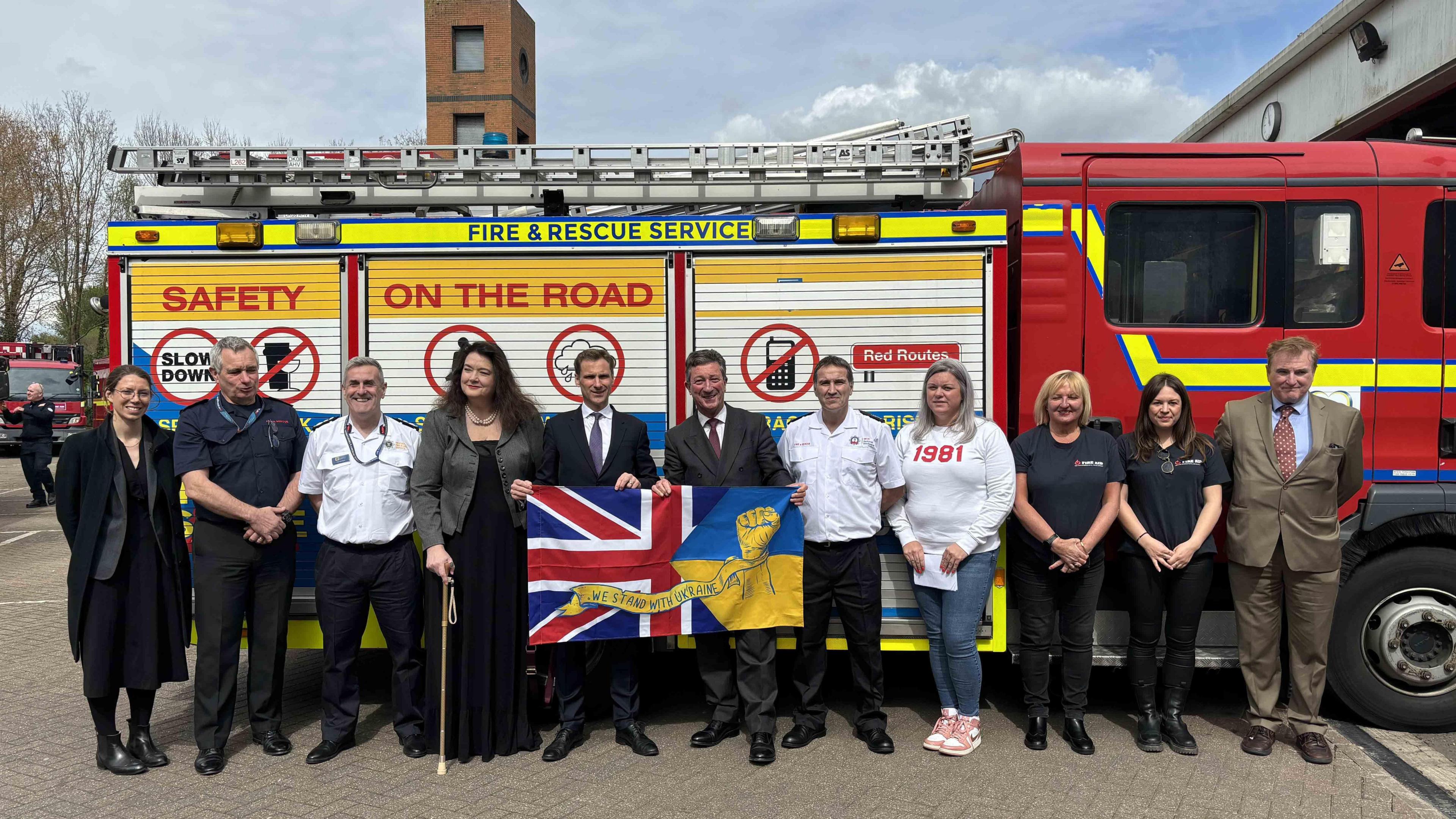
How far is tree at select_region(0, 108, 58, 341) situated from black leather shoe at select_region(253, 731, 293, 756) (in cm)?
3594

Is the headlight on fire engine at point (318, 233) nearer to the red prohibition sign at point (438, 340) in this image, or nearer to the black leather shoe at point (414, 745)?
the red prohibition sign at point (438, 340)

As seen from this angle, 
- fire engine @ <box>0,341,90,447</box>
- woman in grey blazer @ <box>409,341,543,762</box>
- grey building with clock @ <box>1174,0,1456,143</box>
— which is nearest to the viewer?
woman in grey blazer @ <box>409,341,543,762</box>

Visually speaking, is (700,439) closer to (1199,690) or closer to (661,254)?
(661,254)

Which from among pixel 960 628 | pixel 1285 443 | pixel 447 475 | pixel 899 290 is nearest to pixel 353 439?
pixel 447 475

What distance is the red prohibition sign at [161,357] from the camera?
16.9ft

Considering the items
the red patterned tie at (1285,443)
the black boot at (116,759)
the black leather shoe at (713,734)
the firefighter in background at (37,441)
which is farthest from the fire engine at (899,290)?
the firefighter in background at (37,441)

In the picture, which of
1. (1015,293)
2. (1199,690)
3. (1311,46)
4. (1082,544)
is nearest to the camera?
(1082,544)

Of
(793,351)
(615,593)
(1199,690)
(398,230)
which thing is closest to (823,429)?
(793,351)

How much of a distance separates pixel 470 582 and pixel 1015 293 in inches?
128

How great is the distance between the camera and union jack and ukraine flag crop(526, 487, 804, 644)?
464cm

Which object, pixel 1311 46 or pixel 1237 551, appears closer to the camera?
pixel 1237 551

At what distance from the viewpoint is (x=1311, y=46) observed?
436 inches

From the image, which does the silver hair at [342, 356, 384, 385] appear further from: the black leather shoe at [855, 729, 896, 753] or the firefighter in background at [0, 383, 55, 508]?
the firefighter in background at [0, 383, 55, 508]

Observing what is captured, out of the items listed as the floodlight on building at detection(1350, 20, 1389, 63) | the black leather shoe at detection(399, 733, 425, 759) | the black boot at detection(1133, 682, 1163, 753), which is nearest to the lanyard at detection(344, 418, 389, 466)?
the black leather shoe at detection(399, 733, 425, 759)
